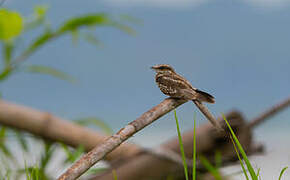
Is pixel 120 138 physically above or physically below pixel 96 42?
below

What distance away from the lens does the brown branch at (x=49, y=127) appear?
2.05 m

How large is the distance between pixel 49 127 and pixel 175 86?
1.52m

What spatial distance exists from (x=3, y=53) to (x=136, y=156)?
3.32 feet

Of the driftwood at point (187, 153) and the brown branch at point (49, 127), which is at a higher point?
the brown branch at point (49, 127)

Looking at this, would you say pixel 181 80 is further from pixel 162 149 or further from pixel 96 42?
pixel 96 42

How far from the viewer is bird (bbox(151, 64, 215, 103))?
26.4 inches

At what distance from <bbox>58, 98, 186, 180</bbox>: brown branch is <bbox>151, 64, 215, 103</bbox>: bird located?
3cm

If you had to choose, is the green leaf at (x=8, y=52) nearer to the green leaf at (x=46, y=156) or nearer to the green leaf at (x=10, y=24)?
the green leaf at (x=46, y=156)

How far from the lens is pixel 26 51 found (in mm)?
1983

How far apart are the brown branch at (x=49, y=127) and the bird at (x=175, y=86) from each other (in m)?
1.32

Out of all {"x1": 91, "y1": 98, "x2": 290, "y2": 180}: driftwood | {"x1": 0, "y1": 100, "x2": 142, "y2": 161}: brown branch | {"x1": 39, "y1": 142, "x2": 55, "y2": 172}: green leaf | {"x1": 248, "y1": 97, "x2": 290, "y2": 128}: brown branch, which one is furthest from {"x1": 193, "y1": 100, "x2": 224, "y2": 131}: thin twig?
{"x1": 39, "y1": 142, "x2": 55, "y2": 172}: green leaf

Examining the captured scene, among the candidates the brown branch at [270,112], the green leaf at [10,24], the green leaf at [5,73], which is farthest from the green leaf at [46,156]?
the brown branch at [270,112]

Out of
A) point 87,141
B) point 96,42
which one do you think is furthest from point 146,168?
point 96,42

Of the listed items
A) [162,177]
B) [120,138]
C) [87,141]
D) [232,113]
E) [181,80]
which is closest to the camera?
[120,138]
